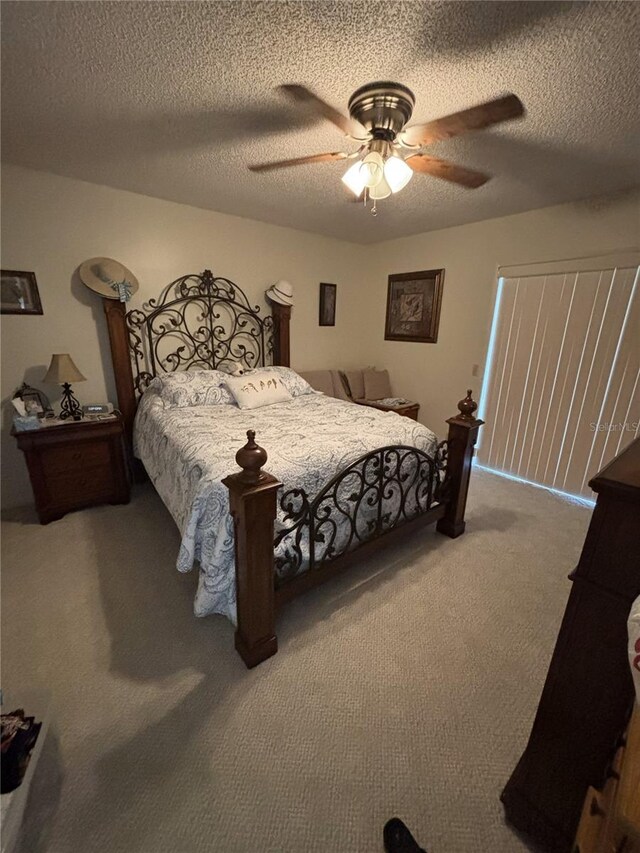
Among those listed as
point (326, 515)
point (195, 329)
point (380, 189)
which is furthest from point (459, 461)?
point (195, 329)

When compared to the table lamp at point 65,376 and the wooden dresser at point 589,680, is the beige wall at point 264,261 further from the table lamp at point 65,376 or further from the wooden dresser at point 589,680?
the wooden dresser at point 589,680

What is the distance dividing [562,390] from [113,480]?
3857 millimetres

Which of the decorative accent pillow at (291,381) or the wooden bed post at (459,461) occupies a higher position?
the decorative accent pillow at (291,381)

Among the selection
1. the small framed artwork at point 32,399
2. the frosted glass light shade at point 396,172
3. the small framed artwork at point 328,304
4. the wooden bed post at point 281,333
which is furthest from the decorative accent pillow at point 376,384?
the small framed artwork at point 32,399

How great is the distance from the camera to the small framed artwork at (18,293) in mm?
2447

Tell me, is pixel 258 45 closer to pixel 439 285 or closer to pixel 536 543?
pixel 439 285

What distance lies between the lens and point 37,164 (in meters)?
2.31

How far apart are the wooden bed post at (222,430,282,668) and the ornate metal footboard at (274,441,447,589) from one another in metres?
0.14

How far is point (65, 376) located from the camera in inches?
96.9

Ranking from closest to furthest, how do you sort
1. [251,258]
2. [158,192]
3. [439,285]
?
1. [158,192]
2. [251,258]
3. [439,285]

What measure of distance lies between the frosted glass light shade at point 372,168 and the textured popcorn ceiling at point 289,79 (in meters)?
0.29

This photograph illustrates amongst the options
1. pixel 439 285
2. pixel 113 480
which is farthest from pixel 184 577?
pixel 439 285

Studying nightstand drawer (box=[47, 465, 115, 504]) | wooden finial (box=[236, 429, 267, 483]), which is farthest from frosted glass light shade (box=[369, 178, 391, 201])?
nightstand drawer (box=[47, 465, 115, 504])

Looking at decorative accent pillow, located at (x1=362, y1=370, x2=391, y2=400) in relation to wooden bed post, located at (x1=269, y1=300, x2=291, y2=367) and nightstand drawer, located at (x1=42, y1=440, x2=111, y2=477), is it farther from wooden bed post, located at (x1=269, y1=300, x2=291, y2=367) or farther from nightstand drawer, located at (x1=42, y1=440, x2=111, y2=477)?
nightstand drawer, located at (x1=42, y1=440, x2=111, y2=477)
